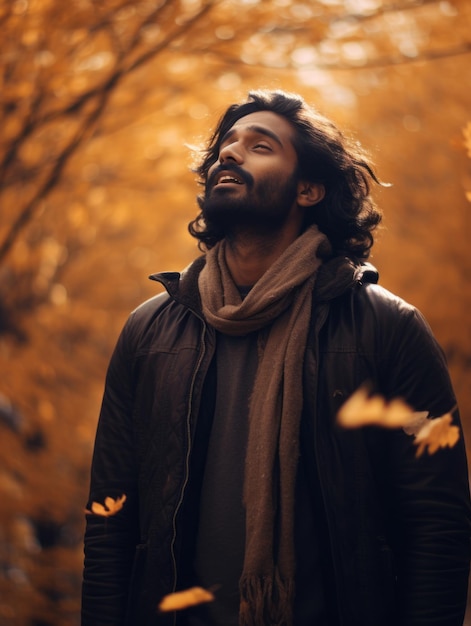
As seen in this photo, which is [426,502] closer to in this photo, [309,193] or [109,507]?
[109,507]

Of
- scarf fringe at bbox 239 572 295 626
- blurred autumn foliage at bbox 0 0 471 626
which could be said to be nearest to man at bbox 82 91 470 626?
scarf fringe at bbox 239 572 295 626

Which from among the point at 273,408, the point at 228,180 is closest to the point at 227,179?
the point at 228,180

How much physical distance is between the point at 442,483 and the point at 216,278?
89cm

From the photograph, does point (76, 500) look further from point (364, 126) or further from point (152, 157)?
point (364, 126)

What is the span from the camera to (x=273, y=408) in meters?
2.15

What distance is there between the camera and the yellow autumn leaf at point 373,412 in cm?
202

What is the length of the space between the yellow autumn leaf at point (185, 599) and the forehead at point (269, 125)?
134cm

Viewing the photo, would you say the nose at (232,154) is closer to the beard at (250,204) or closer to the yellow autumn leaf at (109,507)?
the beard at (250,204)

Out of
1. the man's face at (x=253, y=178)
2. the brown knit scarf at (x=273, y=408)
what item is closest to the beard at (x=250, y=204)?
the man's face at (x=253, y=178)

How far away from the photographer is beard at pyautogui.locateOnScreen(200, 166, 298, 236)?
2.39 metres

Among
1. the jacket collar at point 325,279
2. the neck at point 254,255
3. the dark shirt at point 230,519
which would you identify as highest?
the neck at point 254,255

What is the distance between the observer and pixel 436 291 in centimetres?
548

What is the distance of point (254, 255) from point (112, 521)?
889 millimetres

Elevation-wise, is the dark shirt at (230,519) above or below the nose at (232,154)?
below
